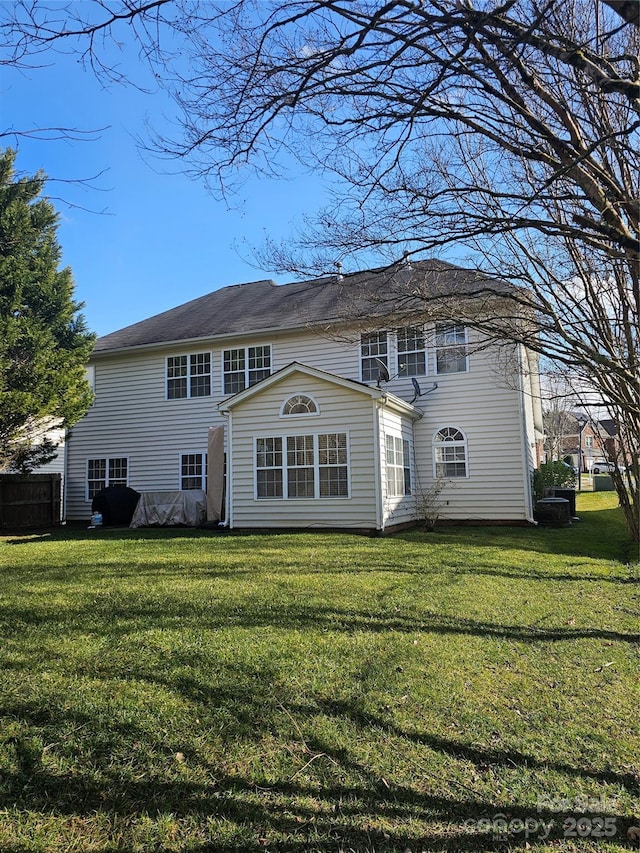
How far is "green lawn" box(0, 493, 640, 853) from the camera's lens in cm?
232

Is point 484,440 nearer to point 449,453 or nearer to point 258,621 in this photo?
point 449,453

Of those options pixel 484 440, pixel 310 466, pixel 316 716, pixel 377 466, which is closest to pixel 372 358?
pixel 484 440

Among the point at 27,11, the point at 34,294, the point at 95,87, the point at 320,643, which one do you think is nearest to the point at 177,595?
the point at 320,643

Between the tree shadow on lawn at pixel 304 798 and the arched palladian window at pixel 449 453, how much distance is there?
11538mm

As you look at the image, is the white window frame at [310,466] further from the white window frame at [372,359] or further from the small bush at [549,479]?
the small bush at [549,479]

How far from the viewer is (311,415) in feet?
41.2

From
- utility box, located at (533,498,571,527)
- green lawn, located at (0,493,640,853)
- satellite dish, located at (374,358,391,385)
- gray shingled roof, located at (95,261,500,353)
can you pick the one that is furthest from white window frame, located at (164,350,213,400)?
green lawn, located at (0,493,640,853)

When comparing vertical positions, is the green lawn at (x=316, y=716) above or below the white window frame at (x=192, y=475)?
below

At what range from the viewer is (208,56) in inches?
148

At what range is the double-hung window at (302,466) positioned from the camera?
12.3 metres

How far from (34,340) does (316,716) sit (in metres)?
13.3

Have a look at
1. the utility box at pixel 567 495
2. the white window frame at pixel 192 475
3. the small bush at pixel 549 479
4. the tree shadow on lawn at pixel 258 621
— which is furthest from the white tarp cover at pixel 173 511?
the utility box at pixel 567 495

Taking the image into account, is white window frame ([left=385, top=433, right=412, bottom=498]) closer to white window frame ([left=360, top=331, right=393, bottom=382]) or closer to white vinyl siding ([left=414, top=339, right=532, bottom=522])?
white vinyl siding ([left=414, top=339, right=532, bottom=522])

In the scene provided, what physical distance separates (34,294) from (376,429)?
9.80 metres
